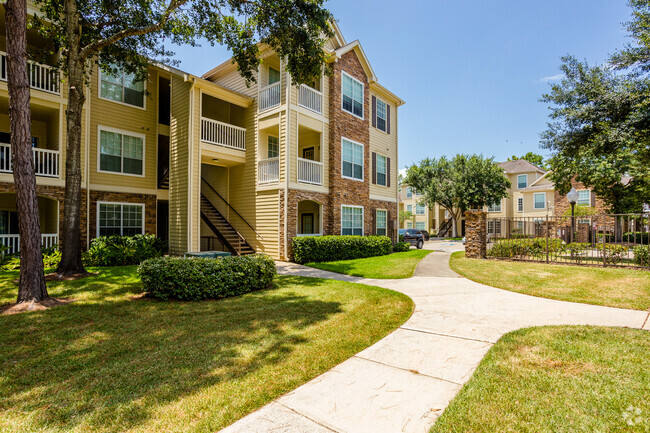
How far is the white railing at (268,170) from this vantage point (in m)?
13.8

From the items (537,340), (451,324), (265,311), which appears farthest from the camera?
(265,311)

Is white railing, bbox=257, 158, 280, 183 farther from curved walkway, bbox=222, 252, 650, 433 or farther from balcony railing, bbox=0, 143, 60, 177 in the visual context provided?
curved walkway, bbox=222, 252, 650, 433

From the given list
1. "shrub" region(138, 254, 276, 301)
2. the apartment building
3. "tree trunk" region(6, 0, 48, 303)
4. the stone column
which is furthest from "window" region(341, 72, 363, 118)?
"tree trunk" region(6, 0, 48, 303)

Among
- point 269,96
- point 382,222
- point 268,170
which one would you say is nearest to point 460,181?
point 382,222

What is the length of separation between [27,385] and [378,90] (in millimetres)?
19121

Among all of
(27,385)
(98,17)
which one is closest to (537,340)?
(27,385)

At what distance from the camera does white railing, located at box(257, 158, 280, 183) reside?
13.8 meters

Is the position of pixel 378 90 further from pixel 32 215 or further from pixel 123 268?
pixel 32 215

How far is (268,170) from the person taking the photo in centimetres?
1422

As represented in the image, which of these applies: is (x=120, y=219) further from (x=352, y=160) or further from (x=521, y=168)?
(x=521, y=168)

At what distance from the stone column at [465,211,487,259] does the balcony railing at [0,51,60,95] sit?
1754 centimetres

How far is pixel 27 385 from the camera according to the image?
321 centimetres

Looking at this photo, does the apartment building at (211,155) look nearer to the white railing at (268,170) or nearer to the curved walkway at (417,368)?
the white railing at (268,170)

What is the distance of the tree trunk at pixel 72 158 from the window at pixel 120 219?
5047 mm
